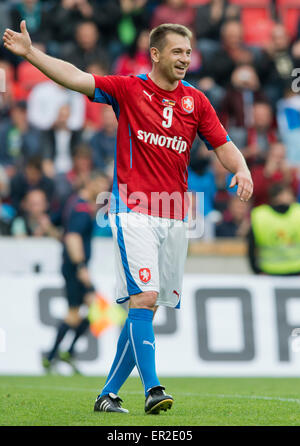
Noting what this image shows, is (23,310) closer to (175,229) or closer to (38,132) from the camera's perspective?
(38,132)

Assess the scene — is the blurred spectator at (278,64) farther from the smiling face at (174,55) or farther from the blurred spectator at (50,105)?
the smiling face at (174,55)

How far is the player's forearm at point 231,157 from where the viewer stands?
6.35 metres

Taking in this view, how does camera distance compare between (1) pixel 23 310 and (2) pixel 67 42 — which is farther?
(2) pixel 67 42

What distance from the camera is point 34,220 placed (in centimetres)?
1300

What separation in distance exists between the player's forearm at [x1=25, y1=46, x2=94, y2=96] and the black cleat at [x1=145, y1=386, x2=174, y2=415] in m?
1.94

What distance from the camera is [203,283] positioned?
11.6 metres

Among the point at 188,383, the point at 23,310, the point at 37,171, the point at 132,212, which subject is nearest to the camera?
the point at 132,212

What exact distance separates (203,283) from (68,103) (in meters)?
4.68

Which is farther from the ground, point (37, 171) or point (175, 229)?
point (37, 171)

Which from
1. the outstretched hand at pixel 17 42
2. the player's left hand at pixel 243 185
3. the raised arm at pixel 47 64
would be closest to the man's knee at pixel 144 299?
the player's left hand at pixel 243 185

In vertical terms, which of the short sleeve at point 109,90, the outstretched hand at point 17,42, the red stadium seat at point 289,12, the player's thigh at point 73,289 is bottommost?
the player's thigh at point 73,289

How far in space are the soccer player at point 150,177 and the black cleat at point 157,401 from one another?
0.29 m
